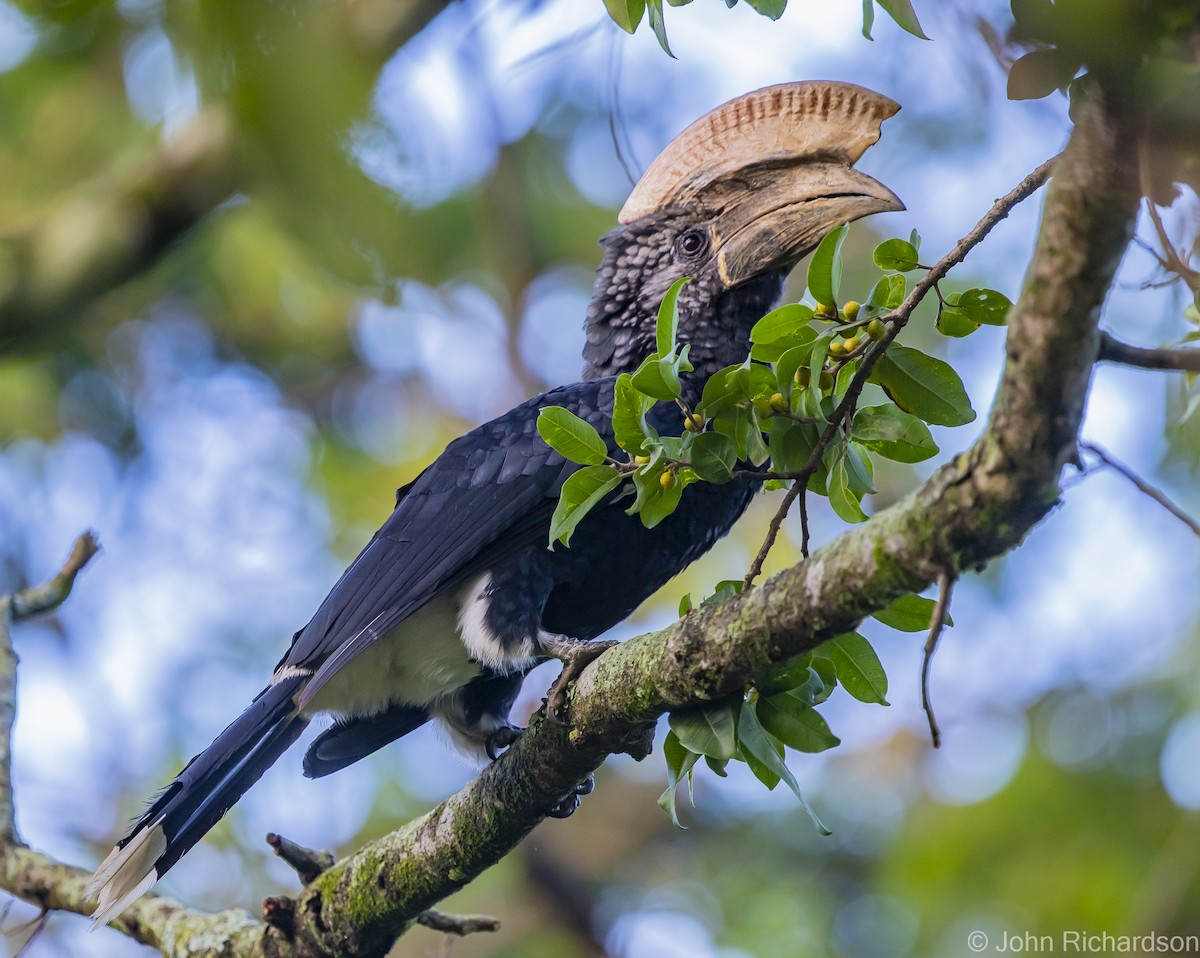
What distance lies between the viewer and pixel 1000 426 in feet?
5.59

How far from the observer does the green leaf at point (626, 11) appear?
2.29 meters

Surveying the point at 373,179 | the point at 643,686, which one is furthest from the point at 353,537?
the point at 373,179

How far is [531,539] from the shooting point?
11.5 feet

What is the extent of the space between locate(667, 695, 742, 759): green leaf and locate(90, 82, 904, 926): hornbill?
0.70 metres

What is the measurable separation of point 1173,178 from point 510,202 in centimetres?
587

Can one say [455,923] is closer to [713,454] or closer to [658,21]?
[713,454]

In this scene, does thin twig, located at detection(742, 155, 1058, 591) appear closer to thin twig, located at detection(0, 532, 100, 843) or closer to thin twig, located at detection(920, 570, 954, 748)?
thin twig, located at detection(920, 570, 954, 748)

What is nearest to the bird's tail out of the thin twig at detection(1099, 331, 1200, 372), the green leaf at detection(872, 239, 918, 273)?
the green leaf at detection(872, 239, 918, 273)

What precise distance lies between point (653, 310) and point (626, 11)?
1844 mm

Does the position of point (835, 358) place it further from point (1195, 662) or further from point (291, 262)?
point (1195, 662)

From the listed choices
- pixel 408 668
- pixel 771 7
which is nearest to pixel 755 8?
pixel 771 7

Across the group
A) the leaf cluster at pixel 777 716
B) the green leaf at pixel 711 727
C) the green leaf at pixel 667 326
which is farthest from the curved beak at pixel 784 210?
the green leaf at pixel 711 727

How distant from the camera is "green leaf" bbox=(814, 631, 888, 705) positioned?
2480 mm

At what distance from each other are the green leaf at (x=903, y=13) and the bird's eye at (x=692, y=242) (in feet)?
6.27
